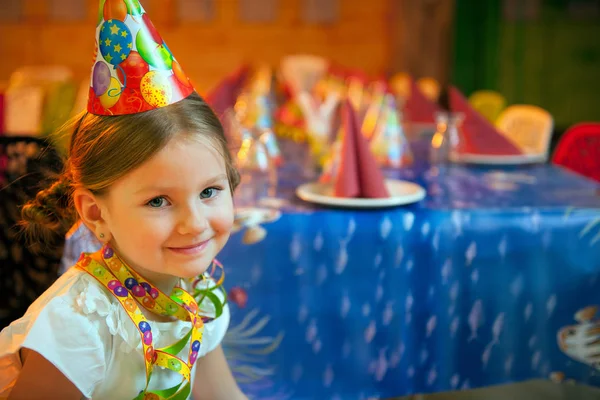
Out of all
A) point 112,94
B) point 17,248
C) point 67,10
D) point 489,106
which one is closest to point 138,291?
point 112,94

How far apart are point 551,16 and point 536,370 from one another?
557cm

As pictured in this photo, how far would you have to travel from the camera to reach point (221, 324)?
1062mm

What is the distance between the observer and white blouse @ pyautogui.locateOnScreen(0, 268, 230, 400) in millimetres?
818

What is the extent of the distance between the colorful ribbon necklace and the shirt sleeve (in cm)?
5

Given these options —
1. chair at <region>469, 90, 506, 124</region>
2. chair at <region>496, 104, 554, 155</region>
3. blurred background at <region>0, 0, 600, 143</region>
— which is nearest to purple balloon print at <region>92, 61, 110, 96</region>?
chair at <region>496, 104, 554, 155</region>

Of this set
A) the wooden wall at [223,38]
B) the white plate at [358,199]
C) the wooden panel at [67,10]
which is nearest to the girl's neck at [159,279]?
the white plate at [358,199]

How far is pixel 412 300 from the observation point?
146 centimetres

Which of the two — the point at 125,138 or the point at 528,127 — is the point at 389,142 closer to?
the point at 528,127

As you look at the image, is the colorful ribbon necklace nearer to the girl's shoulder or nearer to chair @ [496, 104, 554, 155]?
the girl's shoulder

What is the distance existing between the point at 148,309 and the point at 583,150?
5.73 feet

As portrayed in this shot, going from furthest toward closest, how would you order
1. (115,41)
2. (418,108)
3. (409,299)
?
(418,108), (409,299), (115,41)

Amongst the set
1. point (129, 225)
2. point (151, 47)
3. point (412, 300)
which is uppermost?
point (151, 47)

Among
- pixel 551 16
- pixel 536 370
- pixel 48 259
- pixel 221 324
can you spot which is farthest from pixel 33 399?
pixel 551 16

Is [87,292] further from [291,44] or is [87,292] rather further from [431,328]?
[291,44]
